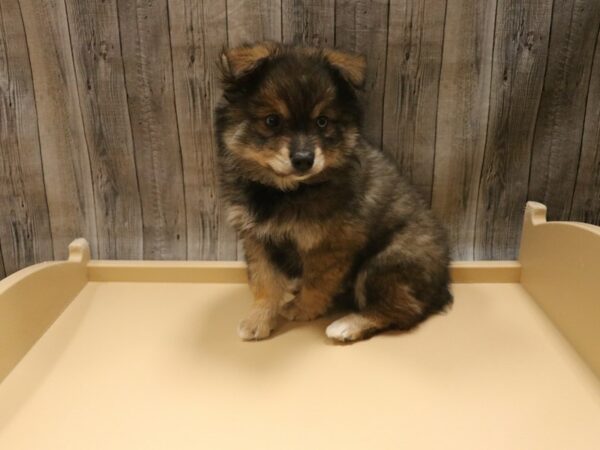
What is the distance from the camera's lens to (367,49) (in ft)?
6.08

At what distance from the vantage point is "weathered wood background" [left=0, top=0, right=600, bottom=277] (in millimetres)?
1819

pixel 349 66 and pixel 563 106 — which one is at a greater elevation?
pixel 349 66

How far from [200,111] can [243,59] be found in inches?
20.1

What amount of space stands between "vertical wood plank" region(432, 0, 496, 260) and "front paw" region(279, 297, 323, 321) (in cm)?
69

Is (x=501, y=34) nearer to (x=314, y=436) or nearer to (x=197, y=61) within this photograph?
(x=197, y=61)

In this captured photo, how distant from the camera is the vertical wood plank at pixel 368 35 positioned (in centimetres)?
180

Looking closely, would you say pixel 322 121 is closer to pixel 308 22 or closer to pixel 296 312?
pixel 308 22

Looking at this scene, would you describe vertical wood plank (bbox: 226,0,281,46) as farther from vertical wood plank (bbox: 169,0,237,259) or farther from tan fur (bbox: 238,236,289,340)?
tan fur (bbox: 238,236,289,340)

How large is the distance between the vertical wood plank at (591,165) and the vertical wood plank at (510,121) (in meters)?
0.19

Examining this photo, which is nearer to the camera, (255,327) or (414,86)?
(255,327)

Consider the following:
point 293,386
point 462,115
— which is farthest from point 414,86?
point 293,386

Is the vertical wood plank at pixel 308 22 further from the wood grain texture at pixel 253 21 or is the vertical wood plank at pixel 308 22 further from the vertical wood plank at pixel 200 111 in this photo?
the vertical wood plank at pixel 200 111

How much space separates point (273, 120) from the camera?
153cm

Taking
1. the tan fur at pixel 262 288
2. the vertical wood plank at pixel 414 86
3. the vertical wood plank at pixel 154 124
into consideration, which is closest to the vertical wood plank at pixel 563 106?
the vertical wood plank at pixel 414 86
